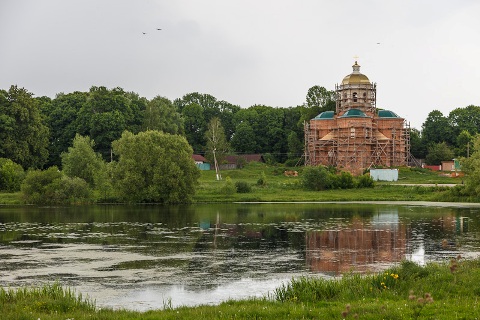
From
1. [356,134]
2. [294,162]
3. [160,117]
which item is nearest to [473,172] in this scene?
[356,134]

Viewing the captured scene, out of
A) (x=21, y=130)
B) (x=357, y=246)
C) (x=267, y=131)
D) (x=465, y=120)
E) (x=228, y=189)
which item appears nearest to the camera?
(x=357, y=246)

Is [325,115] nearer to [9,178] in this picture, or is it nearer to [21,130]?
[21,130]

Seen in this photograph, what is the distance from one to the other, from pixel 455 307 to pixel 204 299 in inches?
270

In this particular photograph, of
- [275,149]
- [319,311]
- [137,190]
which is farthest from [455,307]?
[275,149]

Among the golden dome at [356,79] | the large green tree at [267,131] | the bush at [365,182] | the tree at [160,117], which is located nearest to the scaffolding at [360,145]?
the golden dome at [356,79]

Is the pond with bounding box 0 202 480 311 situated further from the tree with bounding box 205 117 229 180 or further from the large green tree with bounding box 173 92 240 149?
the large green tree with bounding box 173 92 240 149

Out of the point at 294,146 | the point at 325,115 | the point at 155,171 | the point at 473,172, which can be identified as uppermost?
the point at 325,115

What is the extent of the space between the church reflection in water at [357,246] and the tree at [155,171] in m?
22.6

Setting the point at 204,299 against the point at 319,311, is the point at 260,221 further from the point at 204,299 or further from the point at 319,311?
the point at 319,311

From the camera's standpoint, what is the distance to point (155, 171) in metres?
58.8

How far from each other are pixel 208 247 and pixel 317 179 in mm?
39458

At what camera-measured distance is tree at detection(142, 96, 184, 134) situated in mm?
91688

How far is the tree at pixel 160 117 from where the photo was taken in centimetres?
9169

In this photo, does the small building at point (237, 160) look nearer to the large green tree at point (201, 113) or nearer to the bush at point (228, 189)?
the large green tree at point (201, 113)
